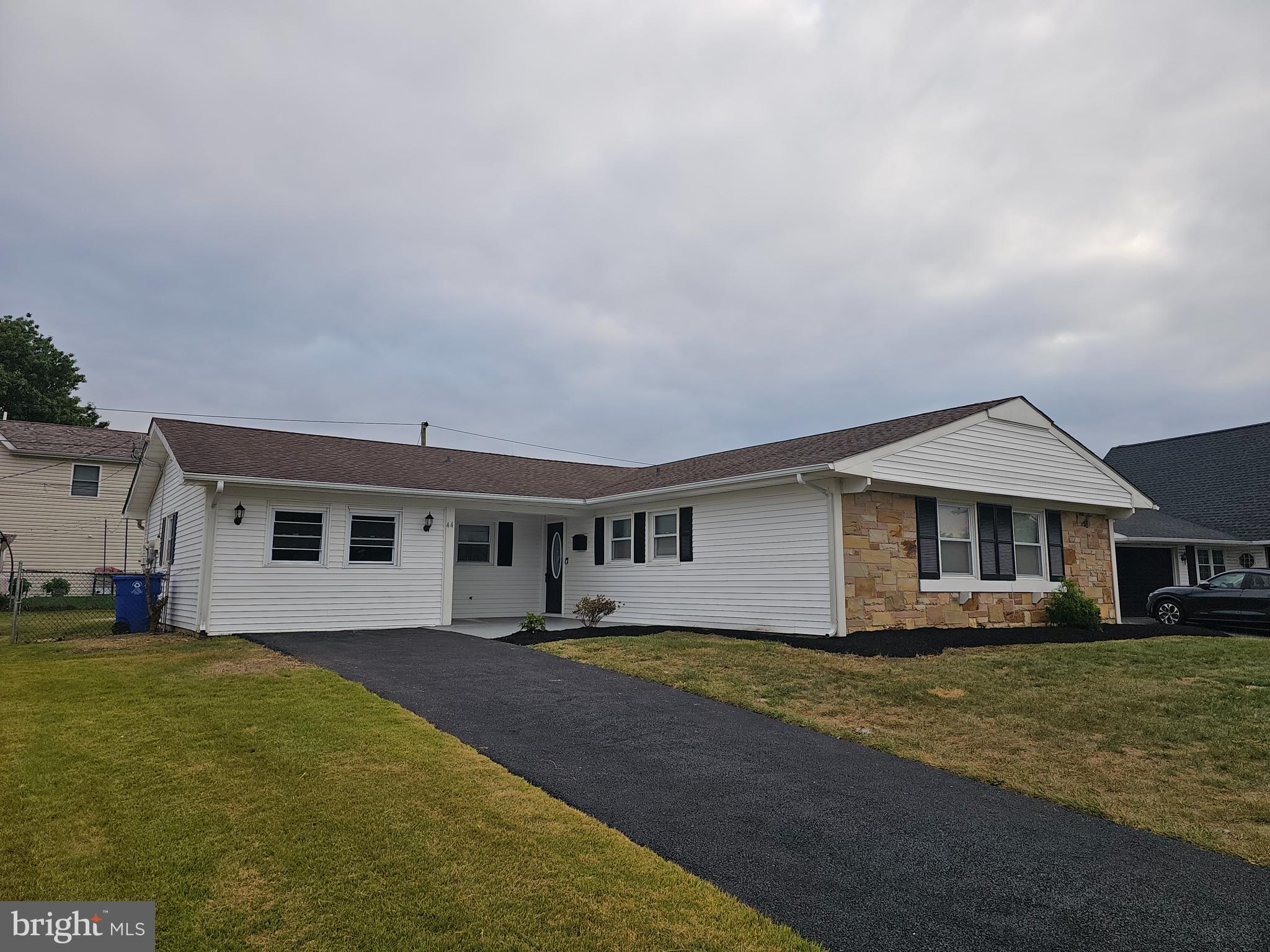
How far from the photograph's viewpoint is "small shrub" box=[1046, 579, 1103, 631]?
46.1 feet

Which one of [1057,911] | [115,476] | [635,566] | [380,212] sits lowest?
[1057,911]

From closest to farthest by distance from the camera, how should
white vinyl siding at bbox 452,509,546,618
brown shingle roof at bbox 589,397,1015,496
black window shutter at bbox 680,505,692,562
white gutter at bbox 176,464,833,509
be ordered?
white gutter at bbox 176,464,833,509 < brown shingle roof at bbox 589,397,1015,496 < black window shutter at bbox 680,505,692,562 < white vinyl siding at bbox 452,509,546,618

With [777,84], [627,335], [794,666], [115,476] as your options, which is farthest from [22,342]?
[794,666]

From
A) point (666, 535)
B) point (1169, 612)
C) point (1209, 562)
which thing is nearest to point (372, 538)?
point (666, 535)

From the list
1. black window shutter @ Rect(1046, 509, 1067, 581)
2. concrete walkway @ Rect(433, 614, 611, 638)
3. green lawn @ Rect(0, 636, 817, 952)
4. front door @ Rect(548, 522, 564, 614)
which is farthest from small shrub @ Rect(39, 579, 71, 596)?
black window shutter @ Rect(1046, 509, 1067, 581)

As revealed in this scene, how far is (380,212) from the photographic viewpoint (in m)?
15.4

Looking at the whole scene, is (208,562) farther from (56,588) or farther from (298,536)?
(56,588)

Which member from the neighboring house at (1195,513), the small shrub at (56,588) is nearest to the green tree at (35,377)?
the small shrub at (56,588)

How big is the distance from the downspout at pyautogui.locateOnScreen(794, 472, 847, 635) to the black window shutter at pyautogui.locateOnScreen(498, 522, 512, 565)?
8.17 meters

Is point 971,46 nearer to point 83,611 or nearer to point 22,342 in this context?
point 83,611

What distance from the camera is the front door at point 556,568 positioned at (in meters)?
17.8

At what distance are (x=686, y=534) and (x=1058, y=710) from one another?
8066mm

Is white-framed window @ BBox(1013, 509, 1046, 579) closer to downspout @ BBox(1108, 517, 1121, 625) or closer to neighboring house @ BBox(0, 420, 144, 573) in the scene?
downspout @ BBox(1108, 517, 1121, 625)

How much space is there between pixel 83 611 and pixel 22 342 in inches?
→ 1076
